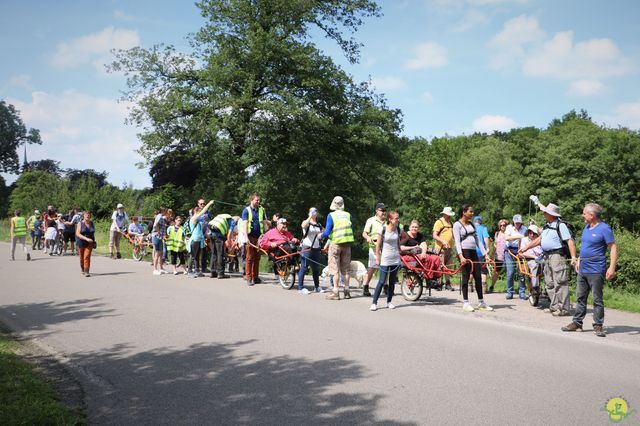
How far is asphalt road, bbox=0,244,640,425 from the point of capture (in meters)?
4.89

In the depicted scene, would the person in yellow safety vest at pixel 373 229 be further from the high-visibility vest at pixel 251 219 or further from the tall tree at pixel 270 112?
the tall tree at pixel 270 112

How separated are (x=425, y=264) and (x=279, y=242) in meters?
3.81

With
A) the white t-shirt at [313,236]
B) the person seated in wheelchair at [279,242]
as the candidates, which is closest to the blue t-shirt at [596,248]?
the white t-shirt at [313,236]

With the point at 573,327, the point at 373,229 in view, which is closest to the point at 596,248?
the point at 573,327

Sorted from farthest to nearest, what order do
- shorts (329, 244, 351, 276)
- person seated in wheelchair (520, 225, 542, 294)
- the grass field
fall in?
shorts (329, 244, 351, 276), person seated in wheelchair (520, 225, 542, 294), the grass field

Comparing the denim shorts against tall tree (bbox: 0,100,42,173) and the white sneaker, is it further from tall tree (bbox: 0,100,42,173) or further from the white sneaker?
tall tree (bbox: 0,100,42,173)

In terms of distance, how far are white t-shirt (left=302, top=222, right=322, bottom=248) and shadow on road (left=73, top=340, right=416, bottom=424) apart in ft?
18.9

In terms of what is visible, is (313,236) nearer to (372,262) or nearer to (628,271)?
(372,262)

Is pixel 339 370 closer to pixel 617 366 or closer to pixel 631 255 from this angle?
pixel 617 366

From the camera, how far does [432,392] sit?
534 cm

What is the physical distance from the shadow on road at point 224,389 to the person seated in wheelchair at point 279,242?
656 cm

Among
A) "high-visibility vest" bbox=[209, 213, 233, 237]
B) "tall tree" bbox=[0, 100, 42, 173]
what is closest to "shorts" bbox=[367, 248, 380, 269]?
"high-visibility vest" bbox=[209, 213, 233, 237]

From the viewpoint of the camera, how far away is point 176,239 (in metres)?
17.2

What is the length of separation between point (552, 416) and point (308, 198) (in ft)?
83.8
